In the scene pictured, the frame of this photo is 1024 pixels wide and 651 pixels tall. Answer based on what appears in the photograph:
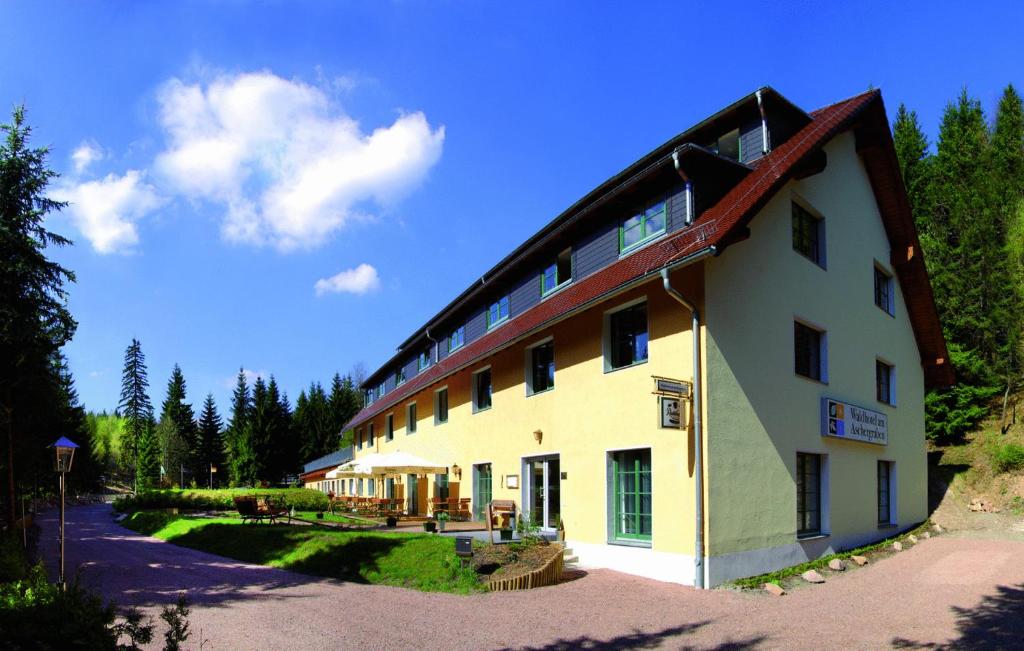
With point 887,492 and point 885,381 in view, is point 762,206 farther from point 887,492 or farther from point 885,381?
point 887,492

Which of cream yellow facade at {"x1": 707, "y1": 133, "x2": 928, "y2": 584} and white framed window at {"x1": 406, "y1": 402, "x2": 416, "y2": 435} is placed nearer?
cream yellow facade at {"x1": 707, "y1": 133, "x2": 928, "y2": 584}

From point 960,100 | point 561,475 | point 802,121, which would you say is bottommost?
point 561,475

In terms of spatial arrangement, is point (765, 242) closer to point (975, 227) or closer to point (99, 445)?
point (975, 227)

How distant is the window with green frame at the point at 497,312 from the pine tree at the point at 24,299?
11590 millimetres

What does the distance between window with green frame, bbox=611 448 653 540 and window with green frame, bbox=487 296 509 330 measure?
312 inches

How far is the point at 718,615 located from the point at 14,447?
16696 millimetres

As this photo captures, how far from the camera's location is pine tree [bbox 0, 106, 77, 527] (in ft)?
54.6

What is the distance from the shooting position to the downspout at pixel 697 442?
12.0m

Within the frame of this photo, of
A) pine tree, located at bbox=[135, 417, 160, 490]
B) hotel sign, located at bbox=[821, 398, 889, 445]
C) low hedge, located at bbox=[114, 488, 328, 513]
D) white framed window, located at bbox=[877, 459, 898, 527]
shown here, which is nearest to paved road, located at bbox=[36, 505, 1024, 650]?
hotel sign, located at bbox=[821, 398, 889, 445]

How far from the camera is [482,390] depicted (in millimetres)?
21922

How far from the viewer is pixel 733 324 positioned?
43.5 ft

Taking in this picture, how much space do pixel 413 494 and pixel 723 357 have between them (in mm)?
17324

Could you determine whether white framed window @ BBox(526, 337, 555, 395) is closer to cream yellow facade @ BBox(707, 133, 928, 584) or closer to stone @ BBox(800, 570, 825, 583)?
cream yellow facade @ BBox(707, 133, 928, 584)

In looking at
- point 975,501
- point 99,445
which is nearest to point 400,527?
point 975,501
